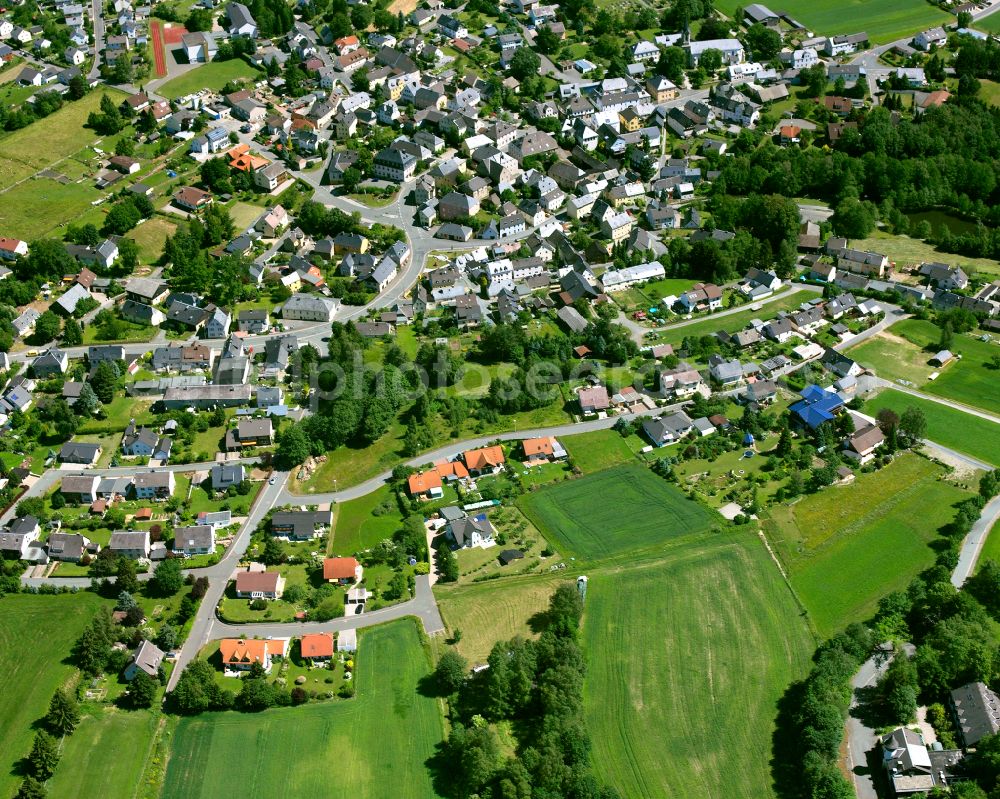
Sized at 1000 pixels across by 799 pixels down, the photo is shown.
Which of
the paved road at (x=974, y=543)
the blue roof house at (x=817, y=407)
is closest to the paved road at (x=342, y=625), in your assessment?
the blue roof house at (x=817, y=407)

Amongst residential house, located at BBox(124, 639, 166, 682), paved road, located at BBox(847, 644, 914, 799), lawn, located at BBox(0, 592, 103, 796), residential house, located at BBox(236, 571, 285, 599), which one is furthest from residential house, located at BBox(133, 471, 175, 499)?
paved road, located at BBox(847, 644, 914, 799)

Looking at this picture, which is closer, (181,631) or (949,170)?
(181,631)

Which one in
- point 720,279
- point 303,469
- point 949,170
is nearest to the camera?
point 303,469

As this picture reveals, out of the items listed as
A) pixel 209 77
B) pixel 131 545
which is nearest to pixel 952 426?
pixel 131 545

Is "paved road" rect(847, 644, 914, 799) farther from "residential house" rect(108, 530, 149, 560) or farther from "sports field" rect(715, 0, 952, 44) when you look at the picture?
"sports field" rect(715, 0, 952, 44)

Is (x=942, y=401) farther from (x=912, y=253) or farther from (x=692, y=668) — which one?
(x=692, y=668)

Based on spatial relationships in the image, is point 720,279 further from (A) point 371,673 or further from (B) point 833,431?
(A) point 371,673

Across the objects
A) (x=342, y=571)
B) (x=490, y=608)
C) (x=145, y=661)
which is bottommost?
(x=490, y=608)

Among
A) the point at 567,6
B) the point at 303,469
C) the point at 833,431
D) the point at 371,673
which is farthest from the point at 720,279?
the point at 567,6
